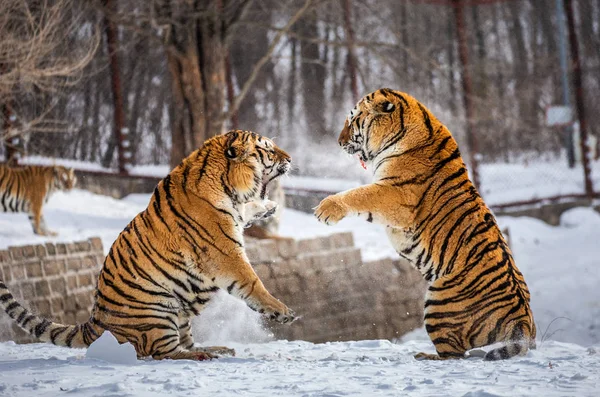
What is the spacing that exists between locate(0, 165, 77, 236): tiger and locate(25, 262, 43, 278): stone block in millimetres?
2078

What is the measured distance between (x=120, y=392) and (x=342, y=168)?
9399 mm

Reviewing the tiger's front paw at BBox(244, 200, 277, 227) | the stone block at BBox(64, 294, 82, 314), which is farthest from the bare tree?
the tiger's front paw at BBox(244, 200, 277, 227)

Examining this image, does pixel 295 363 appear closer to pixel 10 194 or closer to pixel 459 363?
pixel 459 363

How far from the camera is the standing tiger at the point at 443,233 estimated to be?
4352mm

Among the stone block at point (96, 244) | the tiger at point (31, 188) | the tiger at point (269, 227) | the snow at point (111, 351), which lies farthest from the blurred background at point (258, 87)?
the snow at point (111, 351)

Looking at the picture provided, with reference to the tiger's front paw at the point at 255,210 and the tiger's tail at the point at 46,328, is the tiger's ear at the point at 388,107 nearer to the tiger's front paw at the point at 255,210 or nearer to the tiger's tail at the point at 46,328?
the tiger's front paw at the point at 255,210

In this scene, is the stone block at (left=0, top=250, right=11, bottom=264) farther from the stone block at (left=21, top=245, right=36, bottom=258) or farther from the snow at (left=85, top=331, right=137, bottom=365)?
the snow at (left=85, top=331, right=137, bottom=365)

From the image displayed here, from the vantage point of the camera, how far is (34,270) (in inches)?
263

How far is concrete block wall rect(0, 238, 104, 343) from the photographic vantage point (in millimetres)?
6516

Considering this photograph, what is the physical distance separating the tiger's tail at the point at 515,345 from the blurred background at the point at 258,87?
4732 millimetres

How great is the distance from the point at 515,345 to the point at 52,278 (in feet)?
12.8

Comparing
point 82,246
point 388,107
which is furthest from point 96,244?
point 388,107

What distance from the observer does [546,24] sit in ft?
67.1

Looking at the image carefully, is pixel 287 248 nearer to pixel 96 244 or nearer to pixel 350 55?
pixel 96 244
